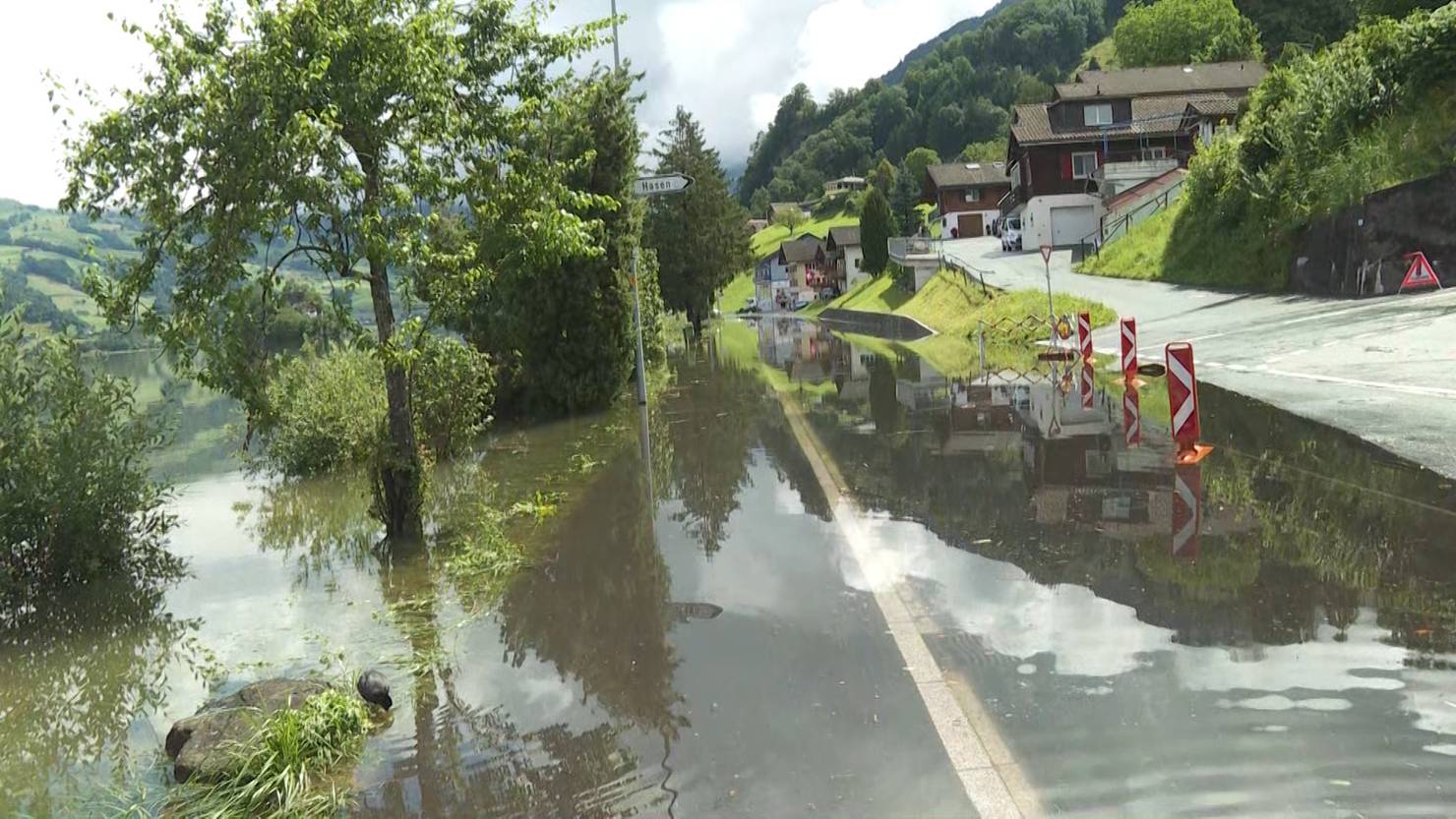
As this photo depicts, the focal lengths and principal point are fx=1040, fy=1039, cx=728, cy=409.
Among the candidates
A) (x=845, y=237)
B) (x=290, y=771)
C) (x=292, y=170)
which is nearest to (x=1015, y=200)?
(x=845, y=237)

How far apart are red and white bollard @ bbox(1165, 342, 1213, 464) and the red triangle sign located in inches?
593

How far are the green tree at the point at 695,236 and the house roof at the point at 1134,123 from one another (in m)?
21.7

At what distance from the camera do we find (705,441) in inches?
626

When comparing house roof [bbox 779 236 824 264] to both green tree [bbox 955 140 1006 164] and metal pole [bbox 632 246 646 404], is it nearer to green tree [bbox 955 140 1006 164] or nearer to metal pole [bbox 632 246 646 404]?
green tree [bbox 955 140 1006 164]

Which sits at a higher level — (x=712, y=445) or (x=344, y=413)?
(x=344, y=413)

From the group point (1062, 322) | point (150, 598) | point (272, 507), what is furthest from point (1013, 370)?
point (150, 598)

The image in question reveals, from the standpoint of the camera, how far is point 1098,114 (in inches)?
2726

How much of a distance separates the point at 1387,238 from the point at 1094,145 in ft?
141

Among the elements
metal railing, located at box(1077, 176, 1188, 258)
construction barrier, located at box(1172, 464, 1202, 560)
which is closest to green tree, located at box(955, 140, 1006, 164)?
metal railing, located at box(1077, 176, 1188, 258)

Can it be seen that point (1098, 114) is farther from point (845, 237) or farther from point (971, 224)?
point (845, 237)

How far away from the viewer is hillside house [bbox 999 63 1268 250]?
6231 cm

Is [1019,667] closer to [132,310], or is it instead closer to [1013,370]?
[132,310]

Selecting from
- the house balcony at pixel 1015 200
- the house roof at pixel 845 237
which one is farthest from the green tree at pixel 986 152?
the house balcony at pixel 1015 200

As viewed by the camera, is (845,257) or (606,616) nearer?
(606,616)
